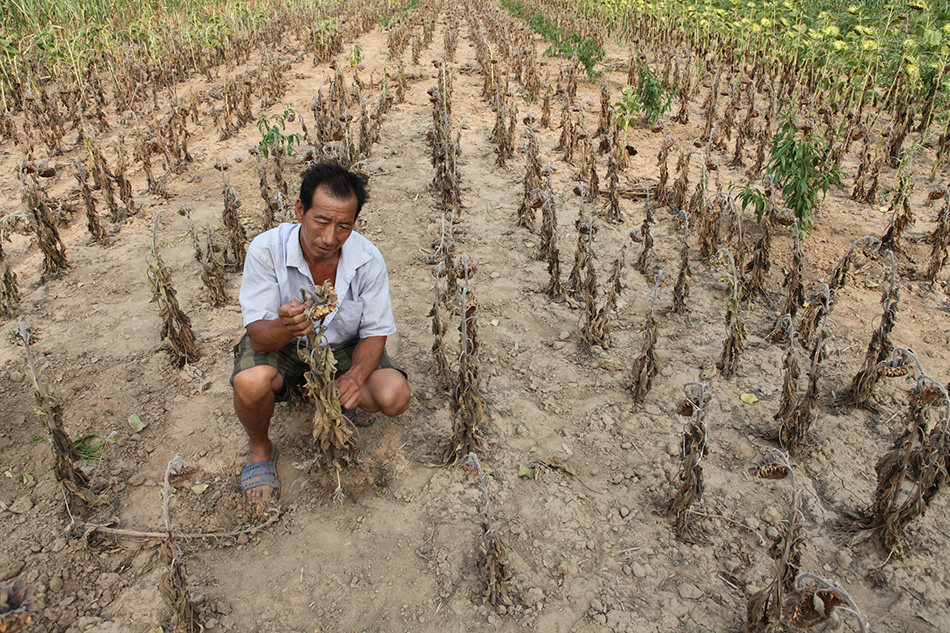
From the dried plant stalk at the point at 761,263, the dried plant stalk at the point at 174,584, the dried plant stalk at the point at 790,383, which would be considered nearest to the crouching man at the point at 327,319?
the dried plant stalk at the point at 174,584

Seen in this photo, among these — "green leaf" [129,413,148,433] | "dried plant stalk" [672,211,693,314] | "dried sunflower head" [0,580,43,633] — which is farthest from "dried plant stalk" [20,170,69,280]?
"dried plant stalk" [672,211,693,314]

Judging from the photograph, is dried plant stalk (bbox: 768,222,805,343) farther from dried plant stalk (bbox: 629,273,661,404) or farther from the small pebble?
the small pebble

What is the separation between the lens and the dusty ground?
2332mm

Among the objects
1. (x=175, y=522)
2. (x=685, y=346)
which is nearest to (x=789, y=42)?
(x=685, y=346)

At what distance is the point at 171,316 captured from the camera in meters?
3.47

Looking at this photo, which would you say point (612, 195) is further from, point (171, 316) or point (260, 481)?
point (260, 481)

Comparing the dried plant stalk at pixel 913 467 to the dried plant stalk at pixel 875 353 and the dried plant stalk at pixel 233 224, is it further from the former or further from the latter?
the dried plant stalk at pixel 233 224

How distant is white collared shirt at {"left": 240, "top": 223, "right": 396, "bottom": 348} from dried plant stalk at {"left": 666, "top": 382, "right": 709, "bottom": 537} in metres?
1.38

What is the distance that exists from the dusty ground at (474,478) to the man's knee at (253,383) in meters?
0.36

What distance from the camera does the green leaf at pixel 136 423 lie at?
3.12 meters

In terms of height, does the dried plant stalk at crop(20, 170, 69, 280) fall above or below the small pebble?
above

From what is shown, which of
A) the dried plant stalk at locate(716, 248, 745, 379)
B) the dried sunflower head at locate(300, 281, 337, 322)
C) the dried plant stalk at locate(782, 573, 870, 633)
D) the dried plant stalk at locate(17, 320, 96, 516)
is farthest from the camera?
the dried plant stalk at locate(716, 248, 745, 379)

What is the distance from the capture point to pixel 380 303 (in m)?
2.80

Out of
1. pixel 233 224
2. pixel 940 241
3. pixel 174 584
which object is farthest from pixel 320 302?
pixel 940 241
